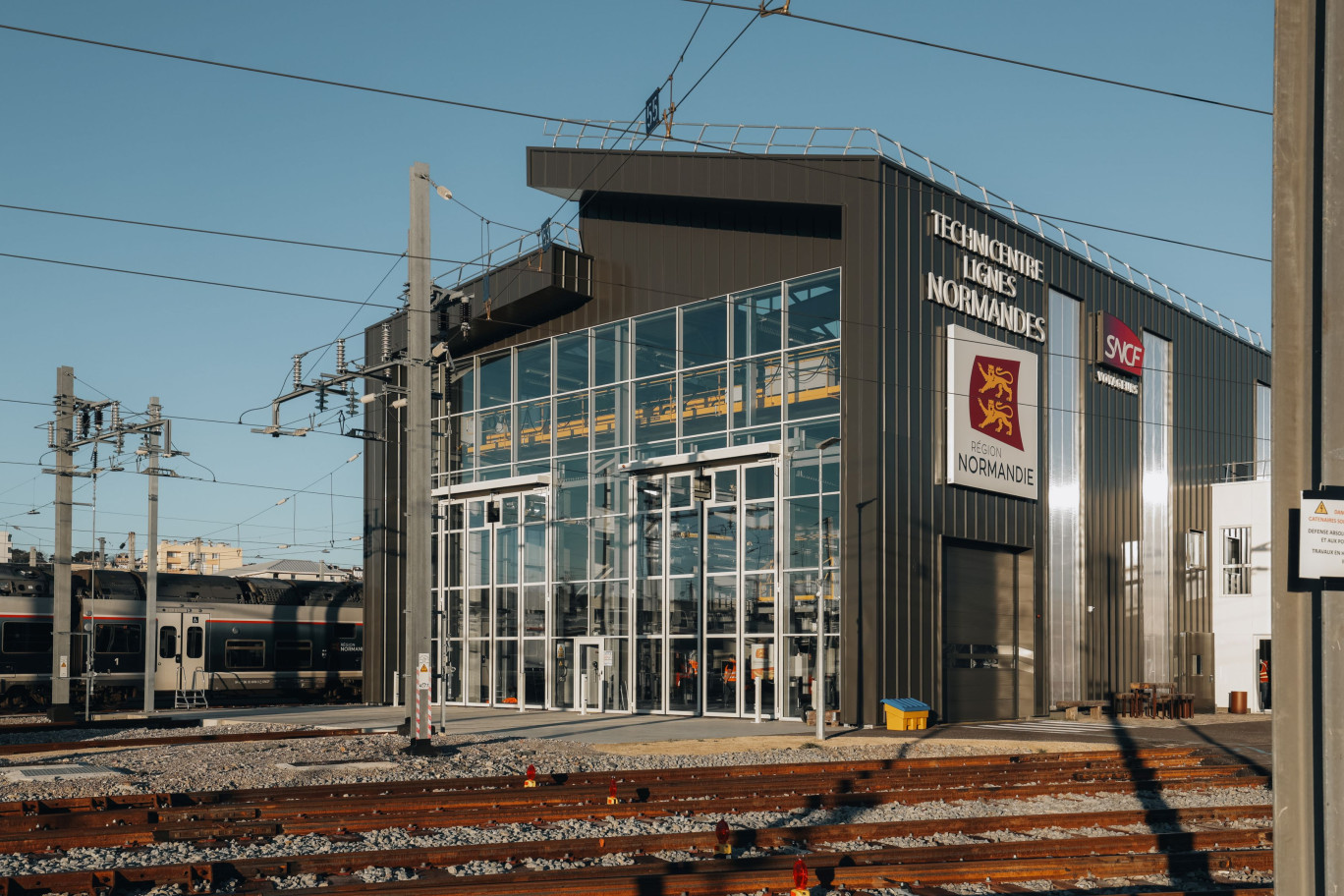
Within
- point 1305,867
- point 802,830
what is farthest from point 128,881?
point 1305,867

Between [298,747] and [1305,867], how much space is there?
20182mm

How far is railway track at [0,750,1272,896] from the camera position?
10.1m

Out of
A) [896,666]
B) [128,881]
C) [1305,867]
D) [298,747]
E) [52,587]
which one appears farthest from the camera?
[52,587]

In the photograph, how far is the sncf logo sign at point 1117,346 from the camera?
1476 inches

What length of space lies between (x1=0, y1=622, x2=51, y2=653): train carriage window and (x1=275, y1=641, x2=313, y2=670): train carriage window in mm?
7866

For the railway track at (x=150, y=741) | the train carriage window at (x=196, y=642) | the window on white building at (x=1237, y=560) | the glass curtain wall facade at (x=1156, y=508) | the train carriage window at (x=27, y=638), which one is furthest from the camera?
the window on white building at (x=1237, y=560)

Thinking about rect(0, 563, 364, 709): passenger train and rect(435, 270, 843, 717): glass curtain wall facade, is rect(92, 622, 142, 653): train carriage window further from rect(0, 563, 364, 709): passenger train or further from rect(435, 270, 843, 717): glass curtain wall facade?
rect(435, 270, 843, 717): glass curtain wall facade

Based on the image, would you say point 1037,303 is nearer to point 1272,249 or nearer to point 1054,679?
point 1054,679

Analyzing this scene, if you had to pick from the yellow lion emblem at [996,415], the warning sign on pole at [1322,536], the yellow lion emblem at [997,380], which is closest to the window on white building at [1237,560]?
the yellow lion emblem at [996,415]

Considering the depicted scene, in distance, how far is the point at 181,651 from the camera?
40.8m

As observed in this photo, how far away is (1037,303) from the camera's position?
1385 inches

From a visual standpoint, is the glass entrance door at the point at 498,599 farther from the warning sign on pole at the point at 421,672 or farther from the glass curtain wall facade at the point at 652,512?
the warning sign on pole at the point at 421,672

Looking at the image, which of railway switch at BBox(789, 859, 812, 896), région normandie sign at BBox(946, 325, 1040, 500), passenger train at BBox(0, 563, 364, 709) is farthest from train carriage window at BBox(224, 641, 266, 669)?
railway switch at BBox(789, 859, 812, 896)

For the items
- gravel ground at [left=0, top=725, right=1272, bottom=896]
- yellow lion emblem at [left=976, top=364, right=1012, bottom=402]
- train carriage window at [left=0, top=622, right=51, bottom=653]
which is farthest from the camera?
train carriage window at [left=0, top=622, right=51, bottom=653]
